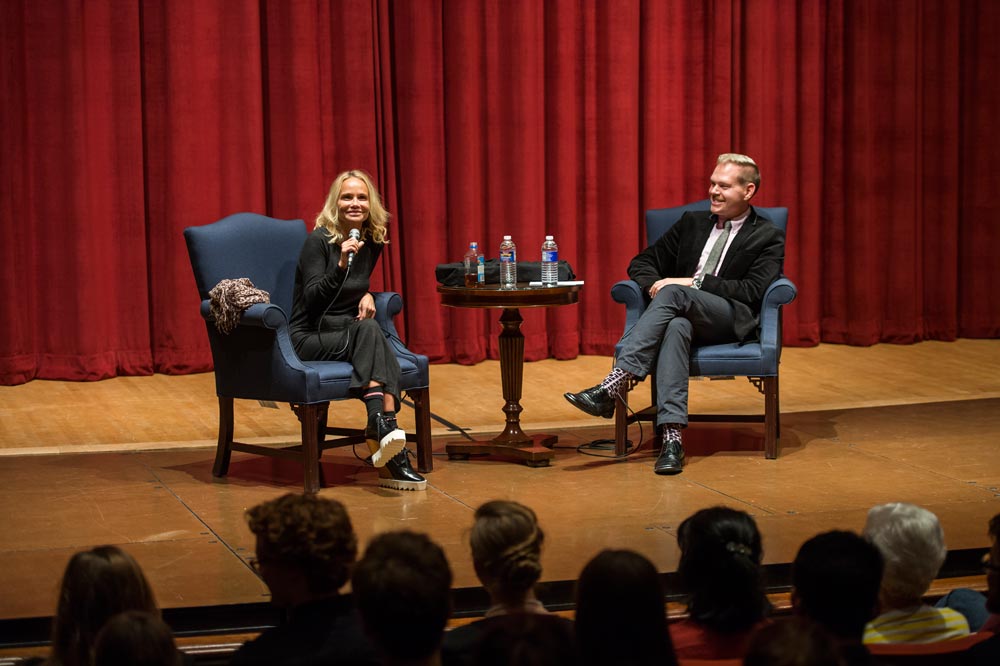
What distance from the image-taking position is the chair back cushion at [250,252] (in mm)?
4570

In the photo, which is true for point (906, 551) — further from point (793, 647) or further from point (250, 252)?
point (250, 252)

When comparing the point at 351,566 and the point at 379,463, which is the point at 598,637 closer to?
the point at 351,566

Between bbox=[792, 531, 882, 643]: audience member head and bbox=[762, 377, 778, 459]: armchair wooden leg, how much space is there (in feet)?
9.04

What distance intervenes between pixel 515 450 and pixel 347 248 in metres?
0.90

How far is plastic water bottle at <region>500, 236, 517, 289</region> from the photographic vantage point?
480 centimetres

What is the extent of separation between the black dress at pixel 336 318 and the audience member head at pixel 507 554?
2140mm

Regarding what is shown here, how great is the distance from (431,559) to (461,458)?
9.70 ft

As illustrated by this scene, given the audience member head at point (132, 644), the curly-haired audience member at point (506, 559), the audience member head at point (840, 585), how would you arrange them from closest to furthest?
the audience member head at point (132, 644) → the audience member head at point (840, 585) → the curly-haired audience member at point (506, 559)

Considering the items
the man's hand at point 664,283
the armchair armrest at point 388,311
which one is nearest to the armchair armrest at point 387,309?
the armchair armrest at point 388,311

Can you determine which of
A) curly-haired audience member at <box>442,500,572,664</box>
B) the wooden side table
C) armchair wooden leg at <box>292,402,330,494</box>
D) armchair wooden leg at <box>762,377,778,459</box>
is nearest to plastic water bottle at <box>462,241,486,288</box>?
the wooden side table

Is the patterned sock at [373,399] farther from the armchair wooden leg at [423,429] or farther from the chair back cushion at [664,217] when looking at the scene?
the chair back cushion at [664,217]

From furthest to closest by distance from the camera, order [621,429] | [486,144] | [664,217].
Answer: [486,144] < [664,217] < [621,429]

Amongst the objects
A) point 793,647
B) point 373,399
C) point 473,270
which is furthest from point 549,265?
point 793,647

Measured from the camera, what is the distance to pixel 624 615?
1.87 m
